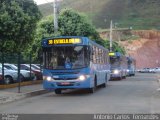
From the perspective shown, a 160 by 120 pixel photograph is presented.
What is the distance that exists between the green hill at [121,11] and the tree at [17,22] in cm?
11696

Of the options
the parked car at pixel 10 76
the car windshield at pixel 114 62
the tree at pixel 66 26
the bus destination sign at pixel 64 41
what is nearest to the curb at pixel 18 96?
the bus destination sign at pixel 64 41

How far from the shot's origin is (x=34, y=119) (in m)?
14.1

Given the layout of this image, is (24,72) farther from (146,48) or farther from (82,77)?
(146,48)

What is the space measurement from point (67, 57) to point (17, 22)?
373 centimetres

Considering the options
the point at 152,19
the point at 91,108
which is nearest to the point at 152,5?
the point at 152,19

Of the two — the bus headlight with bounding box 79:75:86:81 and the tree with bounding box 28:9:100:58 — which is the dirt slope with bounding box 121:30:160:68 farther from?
the bus headlight with bounding box 79:75:86:81

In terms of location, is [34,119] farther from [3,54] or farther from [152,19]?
[152,19]

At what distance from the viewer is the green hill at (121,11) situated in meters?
149

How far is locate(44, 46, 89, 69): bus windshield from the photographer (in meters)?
24.2

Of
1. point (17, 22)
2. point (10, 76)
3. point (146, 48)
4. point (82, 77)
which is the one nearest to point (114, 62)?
point (10, 76)

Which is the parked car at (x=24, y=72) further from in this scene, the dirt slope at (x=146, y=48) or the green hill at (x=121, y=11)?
the green hill at (x=121, y=11)

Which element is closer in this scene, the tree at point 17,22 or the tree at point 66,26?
the tree at point 17,22

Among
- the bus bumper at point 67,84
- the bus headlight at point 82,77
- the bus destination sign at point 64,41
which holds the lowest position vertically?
the bus bumper at point 67,84

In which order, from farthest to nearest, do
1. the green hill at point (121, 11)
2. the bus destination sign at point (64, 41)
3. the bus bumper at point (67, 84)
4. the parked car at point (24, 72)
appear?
the green hill at point (121, 11)
the parked car at point (24, 72)
the bus destination sign at point (64, 41)
the bus bumper at point (67, 84)
